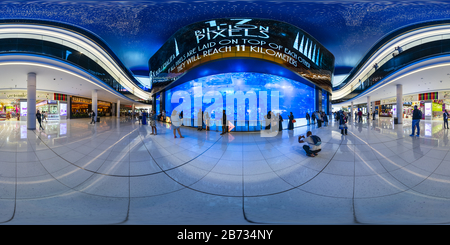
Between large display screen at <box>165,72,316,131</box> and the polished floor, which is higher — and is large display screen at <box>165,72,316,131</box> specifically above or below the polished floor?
above

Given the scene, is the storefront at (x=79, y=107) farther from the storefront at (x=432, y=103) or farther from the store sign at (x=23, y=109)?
the storefront at (x=432, y=103)

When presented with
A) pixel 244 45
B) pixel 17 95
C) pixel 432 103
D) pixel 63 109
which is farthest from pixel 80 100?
pixel 432 103

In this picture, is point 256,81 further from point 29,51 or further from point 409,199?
point 29,51

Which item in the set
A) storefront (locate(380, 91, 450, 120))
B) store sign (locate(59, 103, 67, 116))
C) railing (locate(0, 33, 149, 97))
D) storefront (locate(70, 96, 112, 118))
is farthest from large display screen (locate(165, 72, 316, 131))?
storefront (locate(70, 96, 112, 118))

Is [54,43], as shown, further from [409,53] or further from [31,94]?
[409,53]

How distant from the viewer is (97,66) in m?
13.0

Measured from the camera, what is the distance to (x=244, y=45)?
7.43 m

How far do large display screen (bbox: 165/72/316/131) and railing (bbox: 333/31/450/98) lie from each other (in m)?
4.85

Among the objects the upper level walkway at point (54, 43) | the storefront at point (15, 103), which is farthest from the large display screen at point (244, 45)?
the storefront at point (15, 103)

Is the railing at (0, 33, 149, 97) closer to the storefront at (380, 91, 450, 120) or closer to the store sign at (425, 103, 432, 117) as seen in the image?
the storefront at (380, 91, 450, 120)

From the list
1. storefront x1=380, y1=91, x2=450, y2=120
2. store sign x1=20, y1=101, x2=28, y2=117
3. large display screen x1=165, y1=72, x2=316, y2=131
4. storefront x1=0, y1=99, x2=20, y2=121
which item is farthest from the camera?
storefront x1=0, y1=99, x2=20, y2=121

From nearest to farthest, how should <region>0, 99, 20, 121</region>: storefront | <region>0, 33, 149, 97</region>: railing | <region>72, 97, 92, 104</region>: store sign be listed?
<region>0, 33, 149, 97</region>: railing → <region>0, 99, 20, 121</region>: storefront → <region>72, 97, 92, 104</region>: store sign

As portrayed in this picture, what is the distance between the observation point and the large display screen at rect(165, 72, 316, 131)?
1313 centimetres

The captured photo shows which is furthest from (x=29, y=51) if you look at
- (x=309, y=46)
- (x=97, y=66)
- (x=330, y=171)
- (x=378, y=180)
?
(x=309, y=46)
